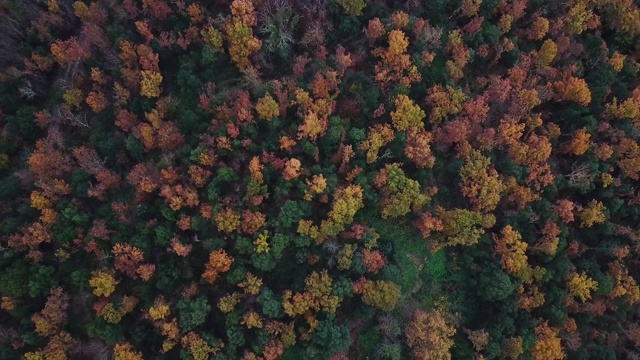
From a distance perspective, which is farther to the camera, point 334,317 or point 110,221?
point 110,221

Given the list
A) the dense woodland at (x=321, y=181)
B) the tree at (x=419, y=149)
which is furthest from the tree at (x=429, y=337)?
the tree at (x=419, y=149)

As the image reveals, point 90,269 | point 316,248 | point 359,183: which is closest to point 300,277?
point 316,248

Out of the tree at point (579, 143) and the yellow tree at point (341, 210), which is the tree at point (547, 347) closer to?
the tree at point (579, 143)

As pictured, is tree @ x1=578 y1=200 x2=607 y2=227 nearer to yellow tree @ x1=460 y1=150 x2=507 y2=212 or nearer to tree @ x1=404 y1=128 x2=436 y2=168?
yellow tree @ x1=460 y1=150 x2=507 y2=212

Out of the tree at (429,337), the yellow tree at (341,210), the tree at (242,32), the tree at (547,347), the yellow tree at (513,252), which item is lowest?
the tree at (547,347)

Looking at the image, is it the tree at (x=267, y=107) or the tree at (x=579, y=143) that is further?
the tree at (x=579, y=143)

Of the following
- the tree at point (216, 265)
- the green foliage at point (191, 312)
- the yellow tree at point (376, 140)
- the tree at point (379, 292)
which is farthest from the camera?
the yellow tree at point (376, 140)

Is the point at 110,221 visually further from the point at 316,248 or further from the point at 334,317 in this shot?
the point at 334,317

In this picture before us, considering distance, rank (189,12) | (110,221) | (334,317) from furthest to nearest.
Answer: (189,12)
(110,221)
(334,317)
